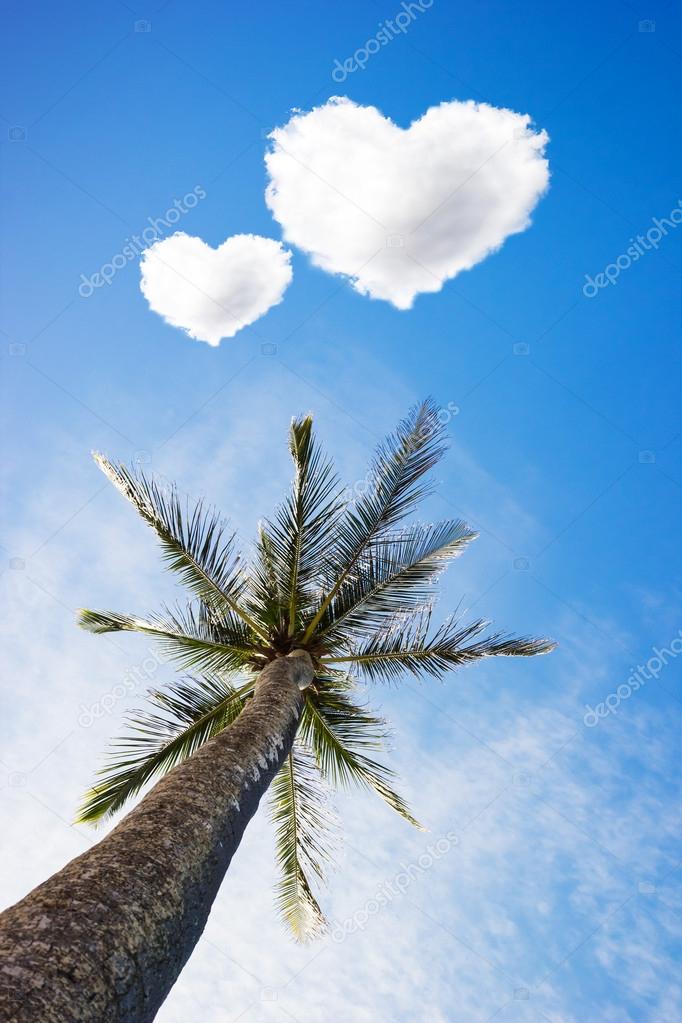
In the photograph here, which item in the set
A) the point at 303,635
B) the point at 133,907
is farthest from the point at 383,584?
the point at 133,907

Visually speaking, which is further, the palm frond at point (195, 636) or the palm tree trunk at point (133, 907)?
the palm frond at point (195, 636)

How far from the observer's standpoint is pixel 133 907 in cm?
276

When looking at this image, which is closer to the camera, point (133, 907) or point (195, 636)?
point (133, 907)

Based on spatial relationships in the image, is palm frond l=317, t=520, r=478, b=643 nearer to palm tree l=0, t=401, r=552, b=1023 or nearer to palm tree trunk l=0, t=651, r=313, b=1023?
palm tree l=0, t=401, r=552, b=1023

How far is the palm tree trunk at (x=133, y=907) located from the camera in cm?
222

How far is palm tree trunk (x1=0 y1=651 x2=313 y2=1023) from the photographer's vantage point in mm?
2221

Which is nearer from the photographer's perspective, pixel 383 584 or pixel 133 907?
pixel 133 907

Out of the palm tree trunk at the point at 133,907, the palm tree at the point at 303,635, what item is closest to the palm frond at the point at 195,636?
the palm tree at the point at 303,635

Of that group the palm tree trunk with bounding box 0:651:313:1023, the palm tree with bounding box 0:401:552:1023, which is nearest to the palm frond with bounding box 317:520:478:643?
the palm tree with bounding box 0:401:552:1023

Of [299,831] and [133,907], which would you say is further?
[299,831]

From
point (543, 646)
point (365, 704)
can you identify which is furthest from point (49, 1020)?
point (543, 646)

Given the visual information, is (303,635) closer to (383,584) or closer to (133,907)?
(383,584)

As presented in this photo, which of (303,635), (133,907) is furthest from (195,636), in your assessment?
(133,907)

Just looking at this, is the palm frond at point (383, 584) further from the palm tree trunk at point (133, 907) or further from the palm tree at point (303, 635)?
the palm tree trunk at point (133, 907)
